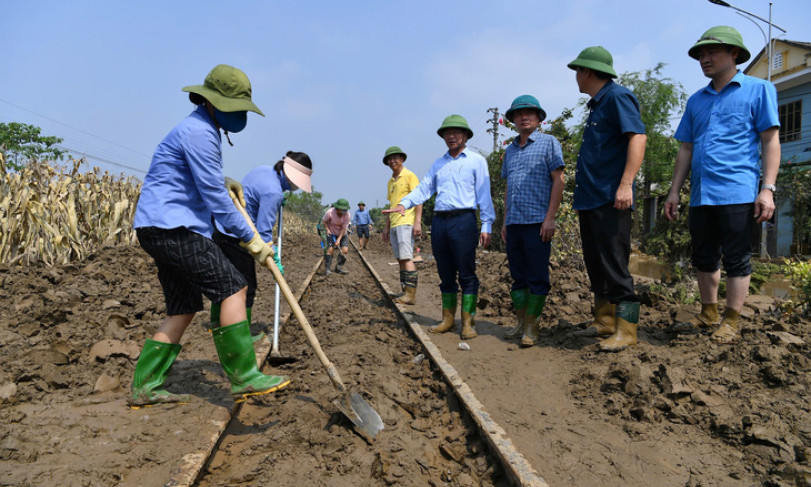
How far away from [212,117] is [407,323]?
11.8 feet

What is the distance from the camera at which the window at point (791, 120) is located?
21.6 metres

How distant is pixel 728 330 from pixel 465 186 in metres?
2.64

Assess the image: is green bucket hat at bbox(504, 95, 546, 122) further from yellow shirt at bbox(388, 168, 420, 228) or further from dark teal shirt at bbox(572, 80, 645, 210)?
yellow shirt at bbox(388, 168, 420, 228)

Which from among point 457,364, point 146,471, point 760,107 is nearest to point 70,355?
point 146,471

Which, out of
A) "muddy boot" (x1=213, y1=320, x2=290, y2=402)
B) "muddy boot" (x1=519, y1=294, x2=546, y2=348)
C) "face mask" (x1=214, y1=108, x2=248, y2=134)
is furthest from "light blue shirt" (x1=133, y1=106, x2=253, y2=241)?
"muddy boot" (x1=519, y1=294, x2=546, y2=348)

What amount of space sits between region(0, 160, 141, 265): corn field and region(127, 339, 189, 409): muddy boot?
5910 mm

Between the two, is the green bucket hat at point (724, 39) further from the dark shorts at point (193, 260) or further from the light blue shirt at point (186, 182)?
the dark shorts at point (193, 260)

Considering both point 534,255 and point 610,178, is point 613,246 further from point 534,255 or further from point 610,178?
point 534,255

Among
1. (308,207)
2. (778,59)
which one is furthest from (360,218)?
(308,207)

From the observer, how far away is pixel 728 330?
3.88 meters

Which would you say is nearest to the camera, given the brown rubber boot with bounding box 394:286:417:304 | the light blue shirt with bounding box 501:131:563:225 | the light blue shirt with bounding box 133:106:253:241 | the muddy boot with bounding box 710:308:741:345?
the light blue shirt with bounding box 133:106:253:241

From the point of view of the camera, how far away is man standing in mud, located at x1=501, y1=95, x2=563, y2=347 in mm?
4711

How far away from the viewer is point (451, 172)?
5.36 meters

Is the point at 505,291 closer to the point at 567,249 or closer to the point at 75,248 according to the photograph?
the point at 567,249
